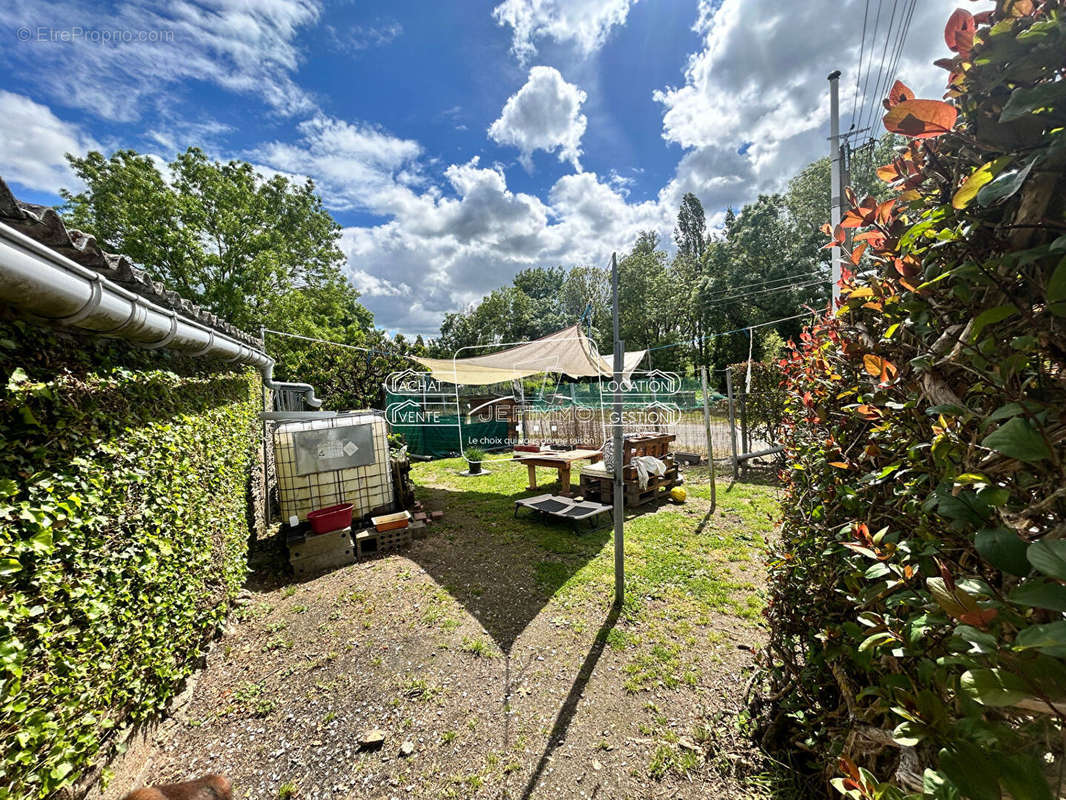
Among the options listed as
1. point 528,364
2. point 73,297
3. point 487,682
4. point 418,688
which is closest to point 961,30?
point 73,297

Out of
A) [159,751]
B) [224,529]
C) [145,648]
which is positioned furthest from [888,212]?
[224,529]

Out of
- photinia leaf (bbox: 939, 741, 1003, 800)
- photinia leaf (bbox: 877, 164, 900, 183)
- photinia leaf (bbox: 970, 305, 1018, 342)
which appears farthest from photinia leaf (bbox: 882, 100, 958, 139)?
photinia leaf (bbox: 939, 741, 1003, 800)

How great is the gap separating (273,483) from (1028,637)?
341 inches

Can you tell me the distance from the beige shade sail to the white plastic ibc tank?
12.9ft

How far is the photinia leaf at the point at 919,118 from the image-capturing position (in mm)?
752

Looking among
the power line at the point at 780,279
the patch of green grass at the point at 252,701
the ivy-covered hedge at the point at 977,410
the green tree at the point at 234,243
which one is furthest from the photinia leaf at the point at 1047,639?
the power line at the point at 780,279

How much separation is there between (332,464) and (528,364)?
17.0 ft

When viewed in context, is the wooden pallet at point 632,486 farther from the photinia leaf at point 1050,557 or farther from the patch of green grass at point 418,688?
the photinia leaf at point 1050,557

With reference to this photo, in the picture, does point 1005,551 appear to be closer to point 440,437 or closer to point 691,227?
point 440,437

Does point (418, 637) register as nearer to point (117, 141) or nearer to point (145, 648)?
point (145, 648)

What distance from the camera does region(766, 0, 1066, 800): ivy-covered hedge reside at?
583 millimetres

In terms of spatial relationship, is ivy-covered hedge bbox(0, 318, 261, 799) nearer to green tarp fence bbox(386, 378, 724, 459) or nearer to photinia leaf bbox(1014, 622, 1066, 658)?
photinia leaf bbox(1014, 622, 1066, 658)

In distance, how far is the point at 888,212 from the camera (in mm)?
1098

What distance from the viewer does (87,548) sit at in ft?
5.68
